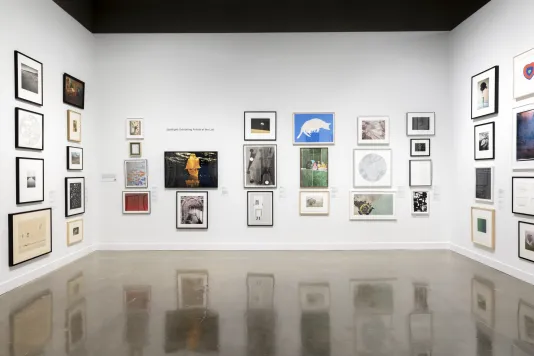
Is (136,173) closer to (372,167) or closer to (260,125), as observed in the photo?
(260,125)

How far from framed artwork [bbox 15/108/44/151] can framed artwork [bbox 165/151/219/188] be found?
354 centimetres

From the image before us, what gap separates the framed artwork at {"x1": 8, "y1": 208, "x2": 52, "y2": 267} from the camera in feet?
25.6

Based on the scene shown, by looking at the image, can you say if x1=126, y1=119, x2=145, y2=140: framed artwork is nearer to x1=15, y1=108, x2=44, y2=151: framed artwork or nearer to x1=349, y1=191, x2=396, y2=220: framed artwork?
x1=15, y1=108, x2=44, y2=151: framed artwork

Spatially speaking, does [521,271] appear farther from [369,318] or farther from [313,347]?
[313,347]

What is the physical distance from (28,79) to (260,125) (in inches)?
231

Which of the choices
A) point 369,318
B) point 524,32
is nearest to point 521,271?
point 369,318

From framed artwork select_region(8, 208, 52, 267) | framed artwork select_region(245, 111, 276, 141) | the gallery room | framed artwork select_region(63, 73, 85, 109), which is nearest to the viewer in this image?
framed artwork select_region(8, 208, 52, 267)

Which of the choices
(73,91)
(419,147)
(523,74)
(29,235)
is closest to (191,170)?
(73,91)

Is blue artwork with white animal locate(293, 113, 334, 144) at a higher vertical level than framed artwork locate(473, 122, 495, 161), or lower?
higher

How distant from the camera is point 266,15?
11312mm

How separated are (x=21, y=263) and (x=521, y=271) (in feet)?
34.3

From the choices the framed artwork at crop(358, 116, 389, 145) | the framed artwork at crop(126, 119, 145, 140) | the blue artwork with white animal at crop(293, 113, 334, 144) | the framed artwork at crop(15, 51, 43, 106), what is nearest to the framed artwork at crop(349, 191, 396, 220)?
the framed artwork at crop(358, 116, 389, 145)

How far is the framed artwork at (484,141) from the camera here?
9484 mm

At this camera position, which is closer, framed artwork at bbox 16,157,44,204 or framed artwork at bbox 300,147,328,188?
framed artwork at bbox 16,157,44,204
